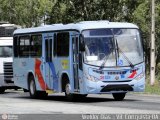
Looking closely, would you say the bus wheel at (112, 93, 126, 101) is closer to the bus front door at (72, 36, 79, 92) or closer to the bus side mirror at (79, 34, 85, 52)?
the bus front door at (72, 36, 79, 92)

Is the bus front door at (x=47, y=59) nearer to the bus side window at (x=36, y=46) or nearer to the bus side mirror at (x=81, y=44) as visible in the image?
the bus side window at (x=36, y=46)

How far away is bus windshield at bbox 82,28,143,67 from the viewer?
A: 79.0ft

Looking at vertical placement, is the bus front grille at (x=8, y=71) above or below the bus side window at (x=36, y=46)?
below

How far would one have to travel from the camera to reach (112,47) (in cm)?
2425

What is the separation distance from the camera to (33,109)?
20.6m

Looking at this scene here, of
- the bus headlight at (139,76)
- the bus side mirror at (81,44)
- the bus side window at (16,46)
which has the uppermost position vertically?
the bus side mirror at (81,44)

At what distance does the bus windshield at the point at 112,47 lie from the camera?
79.0 ft

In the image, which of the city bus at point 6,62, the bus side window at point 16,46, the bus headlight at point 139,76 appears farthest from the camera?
the city bus at point 6,62

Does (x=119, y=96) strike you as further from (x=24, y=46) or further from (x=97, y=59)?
(x=24, y=46)

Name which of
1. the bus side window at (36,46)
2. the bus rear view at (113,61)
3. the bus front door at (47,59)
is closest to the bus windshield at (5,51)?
the bus side window at (36,46)

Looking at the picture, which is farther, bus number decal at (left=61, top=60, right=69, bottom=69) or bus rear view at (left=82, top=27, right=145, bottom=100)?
bus number decal at (left=61, top=60, right=69, bottom=69)

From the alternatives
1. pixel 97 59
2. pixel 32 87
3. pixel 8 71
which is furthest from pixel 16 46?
pixel 97 59

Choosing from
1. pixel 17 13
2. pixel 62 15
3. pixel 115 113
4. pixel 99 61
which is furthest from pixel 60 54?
pixel 17 13

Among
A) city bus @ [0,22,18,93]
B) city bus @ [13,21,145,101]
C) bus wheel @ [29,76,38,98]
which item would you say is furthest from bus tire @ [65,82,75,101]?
city bus @ [0,22,18,93]
